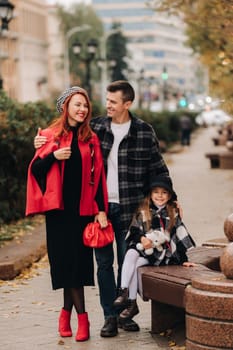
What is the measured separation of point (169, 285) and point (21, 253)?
16.0ft

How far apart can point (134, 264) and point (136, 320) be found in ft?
2.82

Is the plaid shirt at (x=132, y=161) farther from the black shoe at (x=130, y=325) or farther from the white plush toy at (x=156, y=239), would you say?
the black shoe at (x=130, y=325)

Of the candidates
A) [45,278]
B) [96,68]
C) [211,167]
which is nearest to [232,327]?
[45,278]

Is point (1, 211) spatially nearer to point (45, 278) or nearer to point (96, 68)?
point (45, 278)

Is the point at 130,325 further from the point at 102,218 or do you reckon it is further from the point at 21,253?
the point at 21,253

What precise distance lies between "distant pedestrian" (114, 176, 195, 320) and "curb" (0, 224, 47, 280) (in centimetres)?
313

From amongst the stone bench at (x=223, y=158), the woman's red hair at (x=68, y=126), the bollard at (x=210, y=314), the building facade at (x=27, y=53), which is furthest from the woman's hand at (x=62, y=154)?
the building facade at (x=27, y=53)

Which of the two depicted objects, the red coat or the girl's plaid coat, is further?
the girl's plaid coat

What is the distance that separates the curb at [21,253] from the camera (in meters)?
11.7

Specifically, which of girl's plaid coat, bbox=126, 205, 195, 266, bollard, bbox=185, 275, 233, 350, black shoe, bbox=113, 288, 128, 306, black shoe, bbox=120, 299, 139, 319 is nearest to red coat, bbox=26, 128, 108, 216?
girl's plaid coat, bbox=126, 205, 195, 266

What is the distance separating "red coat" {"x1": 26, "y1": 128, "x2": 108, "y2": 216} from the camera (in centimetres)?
834

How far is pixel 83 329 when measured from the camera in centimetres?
854

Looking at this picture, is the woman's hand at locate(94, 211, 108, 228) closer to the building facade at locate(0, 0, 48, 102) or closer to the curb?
the curb

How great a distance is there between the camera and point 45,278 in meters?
11.9
